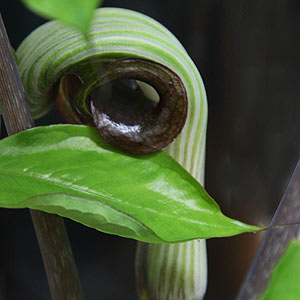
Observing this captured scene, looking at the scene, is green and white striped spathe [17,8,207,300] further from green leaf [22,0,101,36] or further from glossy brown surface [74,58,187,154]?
green leaf [22,0,101,36]

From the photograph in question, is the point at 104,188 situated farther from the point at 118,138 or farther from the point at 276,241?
the point at 276,241

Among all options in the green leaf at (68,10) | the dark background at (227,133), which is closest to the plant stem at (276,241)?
the dark background at (227,133)

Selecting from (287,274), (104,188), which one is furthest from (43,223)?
(287,274)

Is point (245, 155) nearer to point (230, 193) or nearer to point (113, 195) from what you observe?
point (230, 193)

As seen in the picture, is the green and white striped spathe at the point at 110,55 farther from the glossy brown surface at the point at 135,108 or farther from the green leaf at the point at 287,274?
the green leaf at the point at 287,274

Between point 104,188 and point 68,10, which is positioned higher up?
point 68,10

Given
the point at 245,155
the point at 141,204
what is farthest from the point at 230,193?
the point at 141,204

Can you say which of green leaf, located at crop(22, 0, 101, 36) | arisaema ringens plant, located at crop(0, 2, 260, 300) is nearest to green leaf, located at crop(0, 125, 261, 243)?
arisaema ringens plant, located at crop(0, 2, 260, 300)
